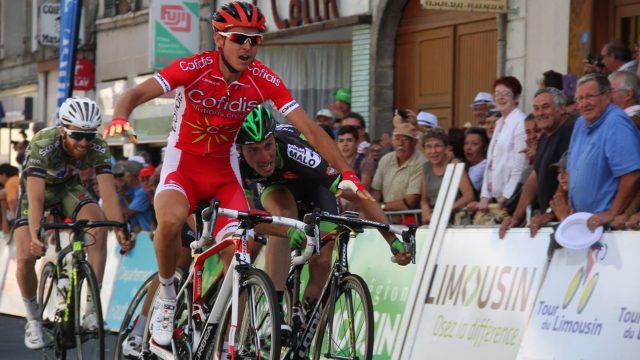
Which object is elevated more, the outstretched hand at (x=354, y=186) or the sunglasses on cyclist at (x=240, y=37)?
the sunglasses on cyclist at (x=240, y=37)

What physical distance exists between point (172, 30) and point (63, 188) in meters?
15.1

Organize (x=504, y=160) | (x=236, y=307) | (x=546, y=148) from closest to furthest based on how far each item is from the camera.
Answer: (x=236, y=307) < (x=546, y=148) < (x=504, y=160)

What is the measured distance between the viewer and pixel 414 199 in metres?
12.5

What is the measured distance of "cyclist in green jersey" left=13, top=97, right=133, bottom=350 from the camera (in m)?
9.94

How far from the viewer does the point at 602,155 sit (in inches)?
352

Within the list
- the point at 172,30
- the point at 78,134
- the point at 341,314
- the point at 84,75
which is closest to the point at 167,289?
the point at 341,314

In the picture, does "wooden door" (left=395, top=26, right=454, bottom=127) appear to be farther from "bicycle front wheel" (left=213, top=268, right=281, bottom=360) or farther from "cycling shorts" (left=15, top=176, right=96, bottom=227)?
"bicycle front wheel" (left=213, top=268, right=281, bottom=360)

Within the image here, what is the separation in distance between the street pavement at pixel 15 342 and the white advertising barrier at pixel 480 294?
272 cm

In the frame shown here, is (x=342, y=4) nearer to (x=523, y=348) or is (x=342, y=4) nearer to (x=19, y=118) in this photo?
(x=523, y=348)

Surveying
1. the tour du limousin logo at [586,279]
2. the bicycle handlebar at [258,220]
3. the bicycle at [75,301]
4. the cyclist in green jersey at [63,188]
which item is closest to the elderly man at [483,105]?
the cyclist in green jersey at [63,188]

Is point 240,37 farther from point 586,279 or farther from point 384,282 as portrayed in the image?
point 384,282

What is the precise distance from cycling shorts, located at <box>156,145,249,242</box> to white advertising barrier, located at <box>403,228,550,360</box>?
1.93 meters

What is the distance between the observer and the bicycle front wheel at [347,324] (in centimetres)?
750

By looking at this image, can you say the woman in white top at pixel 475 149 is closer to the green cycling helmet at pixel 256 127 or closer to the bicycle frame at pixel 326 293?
the green cycling helmet at pixel 256 127
